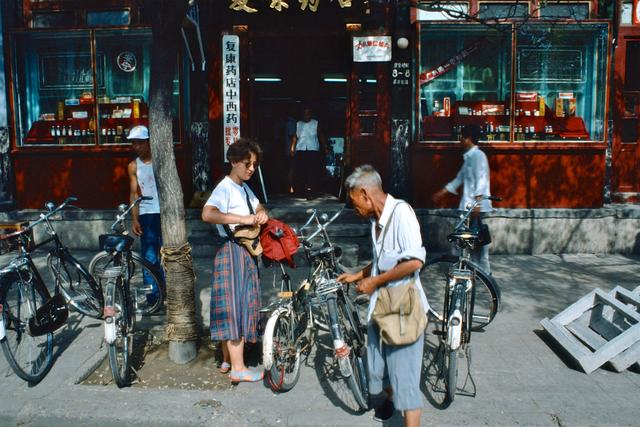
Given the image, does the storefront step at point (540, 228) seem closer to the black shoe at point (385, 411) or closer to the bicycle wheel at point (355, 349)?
the bicycle wheel at point (355, 349)

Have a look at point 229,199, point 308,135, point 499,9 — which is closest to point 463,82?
point 499,9

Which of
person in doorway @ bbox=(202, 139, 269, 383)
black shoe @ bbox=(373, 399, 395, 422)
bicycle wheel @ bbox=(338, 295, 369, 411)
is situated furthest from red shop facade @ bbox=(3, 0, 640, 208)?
black shoe @ bbox=(373, 399, 395, 422)

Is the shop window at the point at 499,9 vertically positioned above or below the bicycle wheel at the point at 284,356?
above

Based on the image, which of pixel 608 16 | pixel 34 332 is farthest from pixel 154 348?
pixel 608 16

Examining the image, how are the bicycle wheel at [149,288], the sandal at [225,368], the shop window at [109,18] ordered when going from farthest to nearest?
the shop window at [109,18] < the bicycle wheel at [149,288] < the sandal at [225,368]

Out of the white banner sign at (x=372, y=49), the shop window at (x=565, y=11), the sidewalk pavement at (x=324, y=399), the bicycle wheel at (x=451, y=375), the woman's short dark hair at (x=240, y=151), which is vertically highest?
the shop window at (x=565, y=11)

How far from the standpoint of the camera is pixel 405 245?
4004mm

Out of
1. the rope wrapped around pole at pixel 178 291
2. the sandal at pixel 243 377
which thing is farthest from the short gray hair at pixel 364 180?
the rope wrapped around pole at pixel 178 291

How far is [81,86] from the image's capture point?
10.9m

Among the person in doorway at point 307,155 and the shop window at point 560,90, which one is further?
the person in doorway at point 307,155

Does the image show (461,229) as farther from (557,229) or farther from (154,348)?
(557,229)

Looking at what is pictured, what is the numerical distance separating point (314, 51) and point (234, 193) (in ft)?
27.1

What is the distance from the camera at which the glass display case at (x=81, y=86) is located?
424 inches

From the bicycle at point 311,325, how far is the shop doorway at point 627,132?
7273mm
